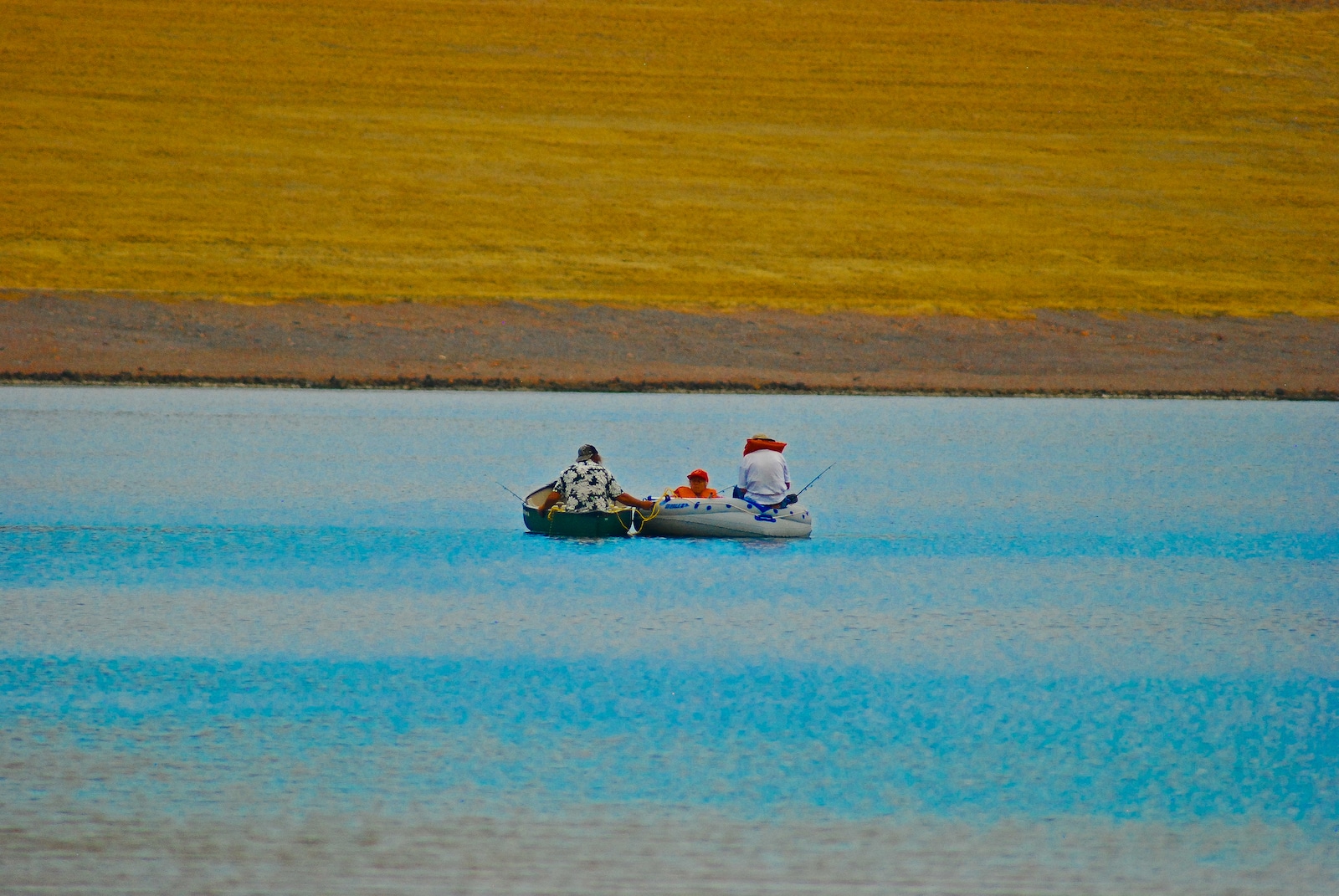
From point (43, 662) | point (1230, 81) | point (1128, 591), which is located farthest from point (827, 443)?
point (1230, 81)

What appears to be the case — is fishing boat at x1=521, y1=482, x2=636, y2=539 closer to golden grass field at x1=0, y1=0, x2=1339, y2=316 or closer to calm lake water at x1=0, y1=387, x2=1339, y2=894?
calm lake water at x1=0, y1=387, x2=1339, y2=894

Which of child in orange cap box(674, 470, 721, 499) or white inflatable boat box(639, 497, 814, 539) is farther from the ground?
child in orange cap box(674, 470, 721, 499)

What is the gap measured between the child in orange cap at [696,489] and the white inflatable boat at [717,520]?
4.4 inches

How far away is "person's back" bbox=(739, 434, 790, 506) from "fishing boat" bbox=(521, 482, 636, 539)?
120 cm

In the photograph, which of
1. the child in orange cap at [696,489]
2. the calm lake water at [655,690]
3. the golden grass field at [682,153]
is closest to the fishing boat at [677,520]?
the child in orange cap at [696,489]

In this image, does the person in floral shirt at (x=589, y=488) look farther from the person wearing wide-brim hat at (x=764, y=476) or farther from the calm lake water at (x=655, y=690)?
the person wearing wide-brim hat at (x=764, y=476)

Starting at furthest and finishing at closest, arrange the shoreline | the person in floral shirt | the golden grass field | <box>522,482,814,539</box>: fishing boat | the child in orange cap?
the golden grass field
the shoreline
<box>522,482,814,539</box>: fishing boat
the child in orange cap
the person in floral shirt

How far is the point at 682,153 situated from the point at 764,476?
1521 inches

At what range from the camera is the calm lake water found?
696 centimetres

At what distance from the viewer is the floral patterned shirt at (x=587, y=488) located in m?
15.6

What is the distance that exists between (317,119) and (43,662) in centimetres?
4560

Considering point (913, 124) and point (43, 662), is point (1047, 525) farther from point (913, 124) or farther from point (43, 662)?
point (913, 124)

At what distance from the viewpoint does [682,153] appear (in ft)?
174

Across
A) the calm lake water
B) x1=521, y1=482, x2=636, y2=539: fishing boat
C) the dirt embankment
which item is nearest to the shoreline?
the dirt embankment
